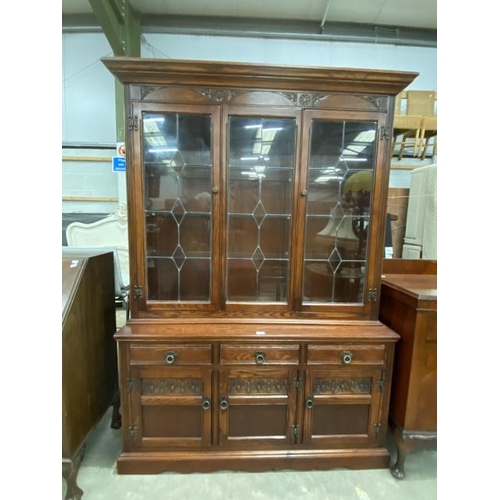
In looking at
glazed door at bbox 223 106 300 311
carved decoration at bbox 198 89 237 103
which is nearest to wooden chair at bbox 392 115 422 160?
glazed door at bbox 223 106 300 311

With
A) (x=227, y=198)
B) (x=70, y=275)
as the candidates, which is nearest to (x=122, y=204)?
(x=70, y=275)

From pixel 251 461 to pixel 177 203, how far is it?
139 cm

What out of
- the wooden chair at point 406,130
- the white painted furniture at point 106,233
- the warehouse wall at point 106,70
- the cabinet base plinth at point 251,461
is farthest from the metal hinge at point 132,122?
the wooden chair at point 406,130

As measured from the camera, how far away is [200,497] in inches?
51.2

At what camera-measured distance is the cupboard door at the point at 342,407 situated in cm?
141

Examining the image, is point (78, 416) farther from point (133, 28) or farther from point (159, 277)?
point (133, 28)

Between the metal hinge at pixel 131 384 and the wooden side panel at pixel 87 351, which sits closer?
the wooden side panel at pixel 87 351

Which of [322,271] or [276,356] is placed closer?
[276,356]

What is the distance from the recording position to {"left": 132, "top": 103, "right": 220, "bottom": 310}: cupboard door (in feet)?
4.41

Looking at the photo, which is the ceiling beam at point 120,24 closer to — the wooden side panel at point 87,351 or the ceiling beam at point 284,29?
the ceiling beam at point 284,29

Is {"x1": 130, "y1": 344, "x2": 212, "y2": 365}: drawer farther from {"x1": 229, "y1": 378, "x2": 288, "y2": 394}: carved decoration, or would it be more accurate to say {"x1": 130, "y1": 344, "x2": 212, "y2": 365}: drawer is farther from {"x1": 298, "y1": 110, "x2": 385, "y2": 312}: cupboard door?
{"x1": 298, "y1": 110, "x2": 385, "y2": 312}: cupboard door

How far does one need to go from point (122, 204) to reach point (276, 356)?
2.65m

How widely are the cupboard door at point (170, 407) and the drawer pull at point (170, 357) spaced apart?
0.14 feet

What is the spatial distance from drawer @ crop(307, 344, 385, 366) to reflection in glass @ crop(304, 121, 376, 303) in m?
0.24
